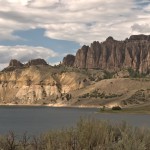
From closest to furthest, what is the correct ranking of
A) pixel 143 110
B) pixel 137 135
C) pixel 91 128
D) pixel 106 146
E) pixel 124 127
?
pixel 106 146 < pixel 91 128 < pixel 137 135 < pixel 124 127 < pixel 143 110

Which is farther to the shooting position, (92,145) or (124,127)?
(124,127)

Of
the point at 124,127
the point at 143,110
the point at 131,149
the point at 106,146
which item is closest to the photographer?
the point at 131,149

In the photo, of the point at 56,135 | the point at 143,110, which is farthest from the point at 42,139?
the point at 143,110

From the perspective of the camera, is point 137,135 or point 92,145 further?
point 137,135

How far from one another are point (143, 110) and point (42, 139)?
16252 centimetres

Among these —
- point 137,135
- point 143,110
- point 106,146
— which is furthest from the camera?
point 143,110

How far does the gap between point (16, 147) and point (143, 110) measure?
16275 cm

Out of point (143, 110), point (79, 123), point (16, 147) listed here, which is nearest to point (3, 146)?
point (16, 147)

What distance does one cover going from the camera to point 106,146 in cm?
2005

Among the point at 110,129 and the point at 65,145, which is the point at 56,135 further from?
the point at 110,129

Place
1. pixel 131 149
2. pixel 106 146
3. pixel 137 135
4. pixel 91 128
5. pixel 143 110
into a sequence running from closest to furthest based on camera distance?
pixel 131 149 → pixel 106 146 → pixel 91 128 → pixel 137 135 → pixel 143 110

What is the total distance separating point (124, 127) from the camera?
24766mm

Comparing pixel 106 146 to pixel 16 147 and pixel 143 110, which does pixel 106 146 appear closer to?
pixel 16 147

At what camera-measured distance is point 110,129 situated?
24469 mm
